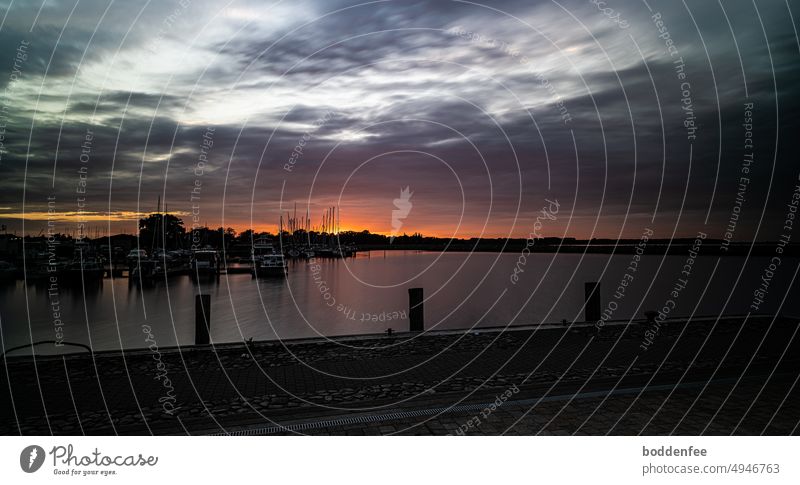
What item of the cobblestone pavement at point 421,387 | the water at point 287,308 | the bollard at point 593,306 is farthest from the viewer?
the water at point 287,308

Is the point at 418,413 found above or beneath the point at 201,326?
beneath

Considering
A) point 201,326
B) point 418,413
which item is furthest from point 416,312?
point 418,413

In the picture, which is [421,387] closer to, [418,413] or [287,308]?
[418,413]

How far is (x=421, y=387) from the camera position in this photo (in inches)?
302

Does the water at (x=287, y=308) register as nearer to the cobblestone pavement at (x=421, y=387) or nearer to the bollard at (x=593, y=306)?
the bollard at (x=593, y=306)

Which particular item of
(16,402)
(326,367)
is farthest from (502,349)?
(16,402)

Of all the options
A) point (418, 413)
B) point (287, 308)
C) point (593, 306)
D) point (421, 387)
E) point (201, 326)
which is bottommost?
point (287, 308)

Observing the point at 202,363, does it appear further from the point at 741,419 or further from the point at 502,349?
the point at 741,419

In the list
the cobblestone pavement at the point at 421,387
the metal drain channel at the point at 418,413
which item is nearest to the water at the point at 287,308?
the cobblestone pavement at the point at 421,387

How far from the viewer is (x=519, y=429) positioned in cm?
568

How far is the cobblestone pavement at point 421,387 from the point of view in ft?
19.3

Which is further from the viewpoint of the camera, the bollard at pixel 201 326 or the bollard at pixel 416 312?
the bollard at pixel 416 312

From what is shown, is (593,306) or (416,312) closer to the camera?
(416,312)
